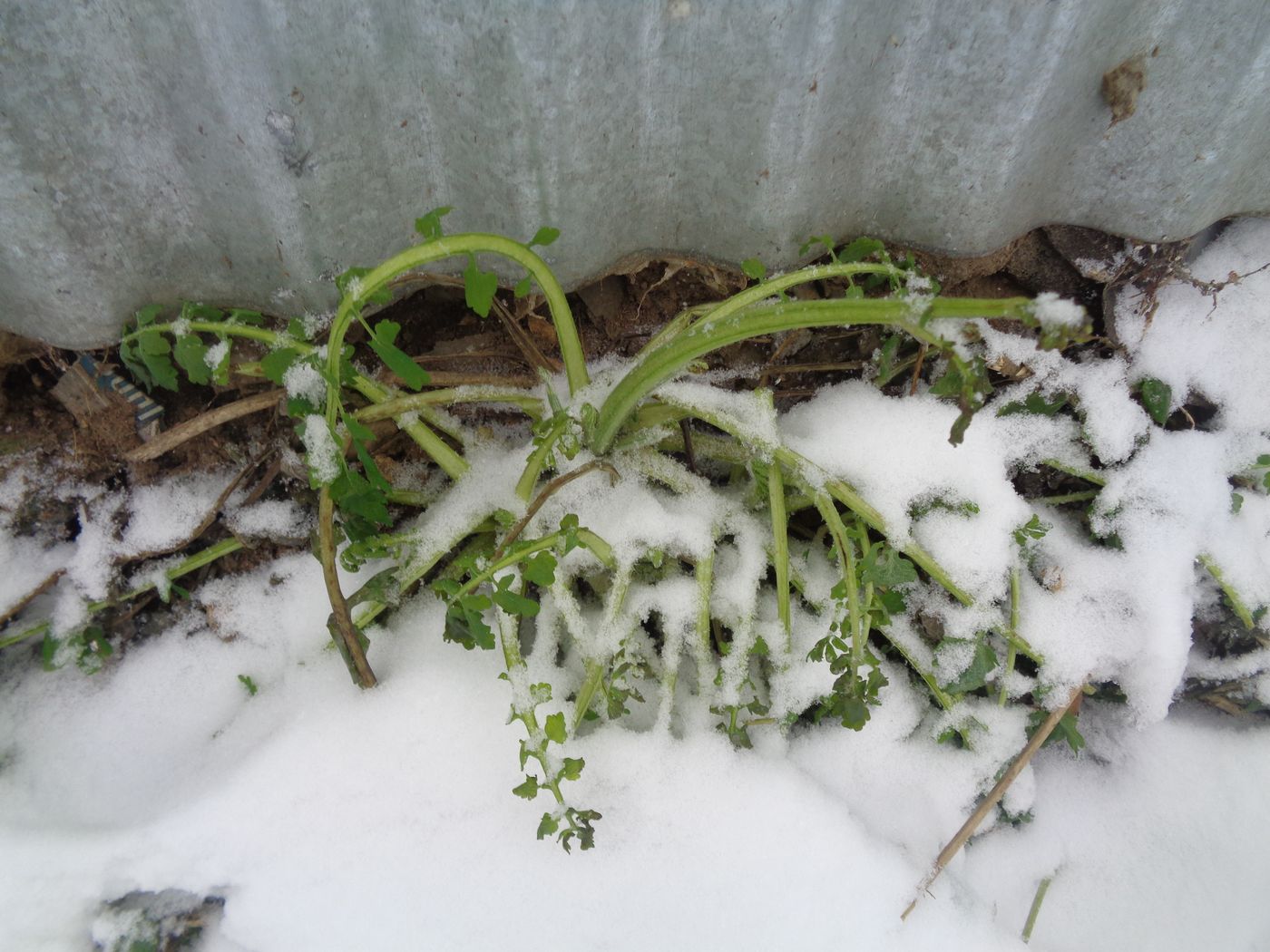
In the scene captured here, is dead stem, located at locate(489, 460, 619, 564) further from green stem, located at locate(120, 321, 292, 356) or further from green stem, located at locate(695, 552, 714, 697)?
green stem, located at locate(120, 321, 292, 356)

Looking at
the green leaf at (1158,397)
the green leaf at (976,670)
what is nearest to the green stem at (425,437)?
the green leaf at (976,670)

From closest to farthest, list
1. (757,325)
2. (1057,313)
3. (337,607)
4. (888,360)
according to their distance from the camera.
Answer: (1057,313)
(757,325)
(337,607)
(888,360)

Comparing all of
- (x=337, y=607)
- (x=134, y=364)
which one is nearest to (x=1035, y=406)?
(x=337, y=607)

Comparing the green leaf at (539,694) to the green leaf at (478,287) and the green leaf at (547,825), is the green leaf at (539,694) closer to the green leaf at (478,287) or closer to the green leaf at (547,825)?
the green leaf at (547,825)

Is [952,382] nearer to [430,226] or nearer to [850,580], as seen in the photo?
[850,580]

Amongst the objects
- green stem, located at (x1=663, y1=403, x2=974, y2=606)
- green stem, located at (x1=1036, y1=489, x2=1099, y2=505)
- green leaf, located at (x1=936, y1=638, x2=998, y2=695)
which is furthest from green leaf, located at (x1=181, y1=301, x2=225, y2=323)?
green stem, located at (x1=1036, y1=489, x2=1099, y2=505)

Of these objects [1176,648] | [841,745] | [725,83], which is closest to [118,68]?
[725,83]
